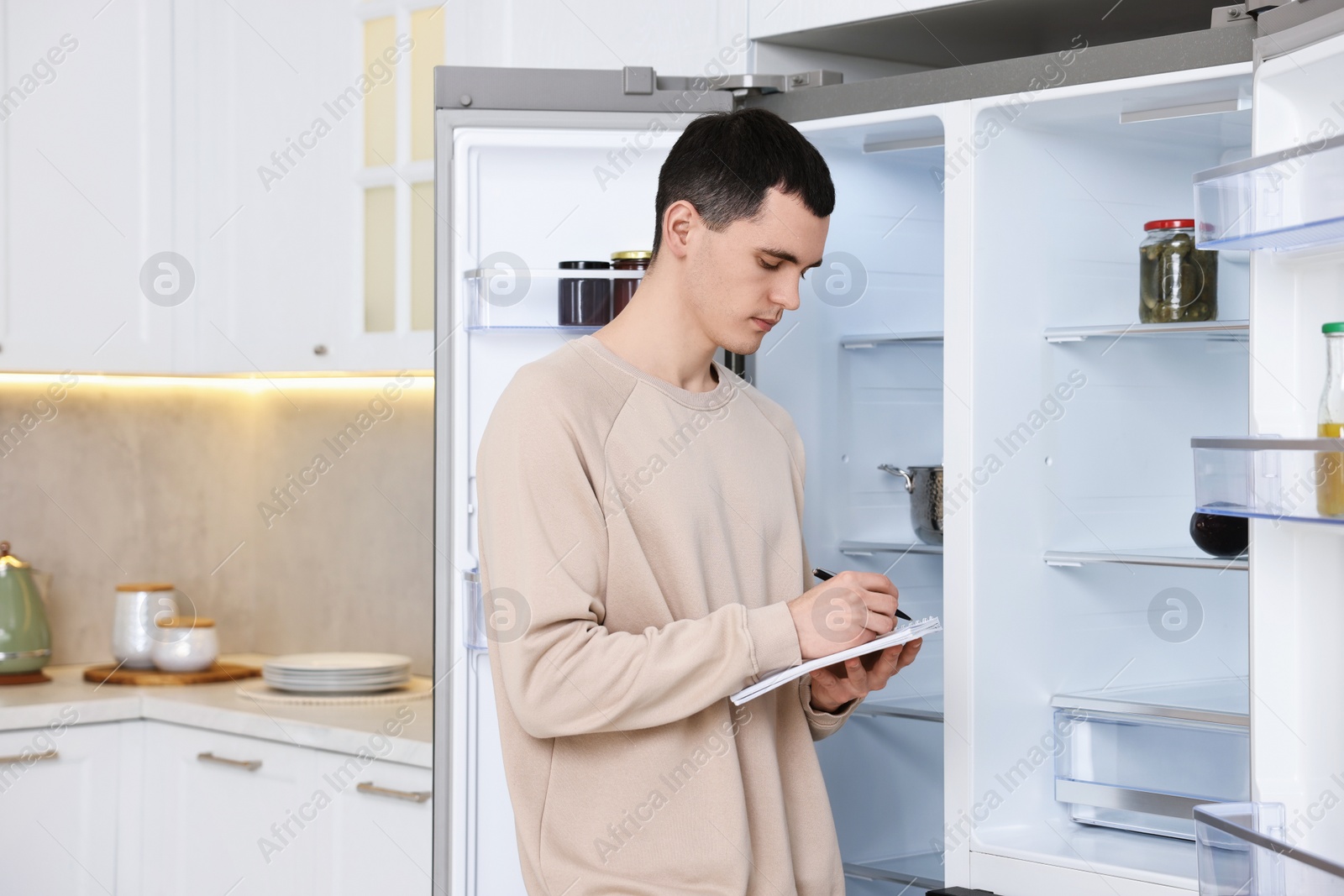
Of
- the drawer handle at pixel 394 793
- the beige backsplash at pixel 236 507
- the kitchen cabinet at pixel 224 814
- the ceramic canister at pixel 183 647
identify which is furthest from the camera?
the beige backsplash at pixel 236 507

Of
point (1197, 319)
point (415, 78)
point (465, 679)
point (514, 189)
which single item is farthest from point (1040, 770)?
point (415, 78)

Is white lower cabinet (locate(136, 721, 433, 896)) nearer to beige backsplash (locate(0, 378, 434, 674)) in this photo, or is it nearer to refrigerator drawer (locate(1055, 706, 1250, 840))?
beige backsplash (locate(0, 378, 434, 674))

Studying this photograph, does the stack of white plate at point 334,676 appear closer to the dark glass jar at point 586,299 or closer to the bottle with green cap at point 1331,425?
the dark glass jar at point 586,299

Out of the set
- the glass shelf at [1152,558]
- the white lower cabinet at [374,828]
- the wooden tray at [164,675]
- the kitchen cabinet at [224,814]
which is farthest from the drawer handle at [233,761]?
the glass shelf at [1152,558]

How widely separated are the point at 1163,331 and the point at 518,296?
0.81m

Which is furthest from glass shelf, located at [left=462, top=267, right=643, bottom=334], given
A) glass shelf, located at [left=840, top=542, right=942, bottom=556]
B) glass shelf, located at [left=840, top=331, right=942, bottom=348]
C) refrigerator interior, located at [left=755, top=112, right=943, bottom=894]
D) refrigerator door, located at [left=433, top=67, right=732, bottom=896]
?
glass shelf, located at [left=840, top=542, right=942, bottom=556]

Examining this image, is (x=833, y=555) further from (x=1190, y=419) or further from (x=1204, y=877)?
(x=1204, y=877)

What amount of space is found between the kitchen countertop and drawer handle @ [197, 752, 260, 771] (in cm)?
5

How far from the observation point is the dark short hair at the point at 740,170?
52.8 inches

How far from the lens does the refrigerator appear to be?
5.70 feet

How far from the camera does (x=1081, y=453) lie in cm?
189

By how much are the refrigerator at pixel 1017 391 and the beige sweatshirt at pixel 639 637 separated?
419mm

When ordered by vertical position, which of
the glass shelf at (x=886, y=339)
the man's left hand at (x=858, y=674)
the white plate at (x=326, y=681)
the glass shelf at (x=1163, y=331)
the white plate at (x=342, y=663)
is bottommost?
the white plate at (x=326, y=681)

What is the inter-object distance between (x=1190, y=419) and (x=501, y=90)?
→ 103 cm
